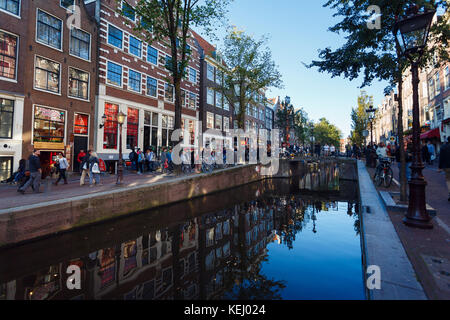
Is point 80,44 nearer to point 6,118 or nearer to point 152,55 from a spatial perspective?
point 152,55

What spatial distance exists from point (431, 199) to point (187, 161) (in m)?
13.2

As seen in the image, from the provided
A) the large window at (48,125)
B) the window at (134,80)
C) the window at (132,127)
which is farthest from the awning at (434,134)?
the large window at (48,125)

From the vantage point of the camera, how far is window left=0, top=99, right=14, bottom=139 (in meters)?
12.4

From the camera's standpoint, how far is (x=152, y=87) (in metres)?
21.6

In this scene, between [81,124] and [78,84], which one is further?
[81,124]

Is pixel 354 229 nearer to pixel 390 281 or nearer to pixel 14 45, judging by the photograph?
pixel 390 281

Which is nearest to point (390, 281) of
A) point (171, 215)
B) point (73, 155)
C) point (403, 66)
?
point (171, 215)

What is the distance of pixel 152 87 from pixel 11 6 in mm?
10317

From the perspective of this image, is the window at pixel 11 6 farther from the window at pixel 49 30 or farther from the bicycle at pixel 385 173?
the bicycle at pixel 385 173

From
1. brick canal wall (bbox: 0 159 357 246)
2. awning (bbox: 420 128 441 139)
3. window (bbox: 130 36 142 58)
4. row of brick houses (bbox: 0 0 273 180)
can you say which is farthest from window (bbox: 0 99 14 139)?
awning (bbox: 420 128 441 139)

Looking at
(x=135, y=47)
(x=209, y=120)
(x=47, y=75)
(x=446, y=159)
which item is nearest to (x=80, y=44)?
(x=47, y=75)

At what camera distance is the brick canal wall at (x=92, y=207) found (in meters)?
5.84

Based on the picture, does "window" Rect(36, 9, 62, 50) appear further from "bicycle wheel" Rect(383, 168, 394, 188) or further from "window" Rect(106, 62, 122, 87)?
"bicycle wheel" Rect(383, 168, 394, 188)

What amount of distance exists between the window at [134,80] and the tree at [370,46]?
15.0 meters
